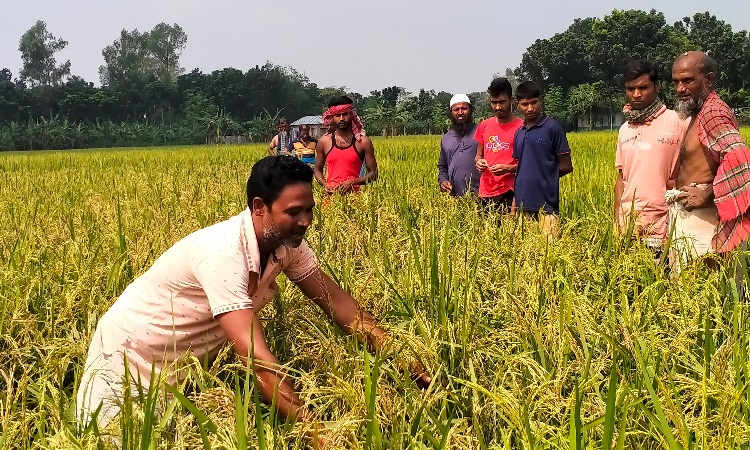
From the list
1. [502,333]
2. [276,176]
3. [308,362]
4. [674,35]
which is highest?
[674,35]

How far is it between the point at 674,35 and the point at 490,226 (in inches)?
2001

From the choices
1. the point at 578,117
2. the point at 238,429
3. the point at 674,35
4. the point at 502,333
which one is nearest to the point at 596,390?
the point at 502,333

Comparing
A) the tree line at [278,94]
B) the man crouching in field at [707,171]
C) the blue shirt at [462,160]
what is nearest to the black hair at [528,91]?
the blue shirt at [462,160]

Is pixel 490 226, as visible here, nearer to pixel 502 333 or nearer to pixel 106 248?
pixel 502 333

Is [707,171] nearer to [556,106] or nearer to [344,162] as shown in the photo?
[344,162]

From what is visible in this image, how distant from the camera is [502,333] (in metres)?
1.88

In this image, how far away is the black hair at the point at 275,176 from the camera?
6.10ft

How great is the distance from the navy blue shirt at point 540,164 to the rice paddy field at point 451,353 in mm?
442

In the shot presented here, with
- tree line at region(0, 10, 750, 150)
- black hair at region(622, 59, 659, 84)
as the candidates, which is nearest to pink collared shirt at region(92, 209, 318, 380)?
black hair at region(622, 59, 659, 84)

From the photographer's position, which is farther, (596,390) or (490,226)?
(490,226)

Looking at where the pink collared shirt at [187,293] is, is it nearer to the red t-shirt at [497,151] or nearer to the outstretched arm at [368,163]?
the red t-shirt at [497,151]

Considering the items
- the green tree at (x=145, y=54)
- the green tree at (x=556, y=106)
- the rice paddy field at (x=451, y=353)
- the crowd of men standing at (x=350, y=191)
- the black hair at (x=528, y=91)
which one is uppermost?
the green tree at (x=145, y=54)

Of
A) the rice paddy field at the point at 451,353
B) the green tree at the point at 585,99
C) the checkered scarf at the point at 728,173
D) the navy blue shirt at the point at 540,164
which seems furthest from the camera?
the green tree at the point at 585,99

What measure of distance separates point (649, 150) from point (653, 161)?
60mm
